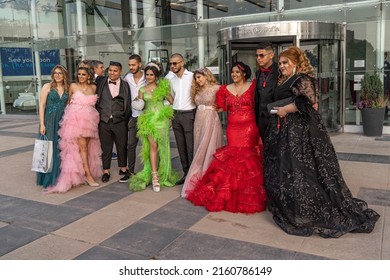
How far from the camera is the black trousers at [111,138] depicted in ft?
19.2

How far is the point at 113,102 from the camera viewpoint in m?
5.73

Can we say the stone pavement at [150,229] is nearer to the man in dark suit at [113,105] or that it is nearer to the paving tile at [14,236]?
the paving tile at [14,236]

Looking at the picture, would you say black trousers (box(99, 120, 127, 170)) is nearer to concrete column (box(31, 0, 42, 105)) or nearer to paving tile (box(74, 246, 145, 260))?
paving tile (box(74, 246, 145, 260))

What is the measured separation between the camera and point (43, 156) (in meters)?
5.52

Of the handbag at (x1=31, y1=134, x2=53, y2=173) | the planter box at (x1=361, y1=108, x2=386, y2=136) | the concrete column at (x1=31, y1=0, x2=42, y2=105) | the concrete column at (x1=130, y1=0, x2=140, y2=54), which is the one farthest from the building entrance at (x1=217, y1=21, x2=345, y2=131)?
the concrete column at (x1=31, y1=0, x2=42, y2=105)

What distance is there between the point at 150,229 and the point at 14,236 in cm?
138

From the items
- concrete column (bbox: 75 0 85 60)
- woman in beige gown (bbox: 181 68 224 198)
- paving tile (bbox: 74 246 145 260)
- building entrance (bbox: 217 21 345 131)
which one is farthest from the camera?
concrete column (bbox: 75 0 85 60)

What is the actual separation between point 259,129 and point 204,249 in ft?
5.87

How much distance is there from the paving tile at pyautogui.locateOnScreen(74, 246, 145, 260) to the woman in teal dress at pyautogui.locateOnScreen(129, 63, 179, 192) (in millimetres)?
1881

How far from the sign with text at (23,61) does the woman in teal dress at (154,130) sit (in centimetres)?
1085

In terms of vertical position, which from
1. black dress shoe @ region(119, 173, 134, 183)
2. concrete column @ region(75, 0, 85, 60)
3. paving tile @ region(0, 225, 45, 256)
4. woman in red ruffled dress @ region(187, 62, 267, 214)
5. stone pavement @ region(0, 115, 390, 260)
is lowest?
paving tile @ region(0, 225, 45, 256)

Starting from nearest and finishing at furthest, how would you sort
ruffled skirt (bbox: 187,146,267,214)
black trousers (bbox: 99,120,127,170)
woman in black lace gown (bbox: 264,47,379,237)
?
1. woman in black lace gown (bbox: 264,47,379,237)
2. ruffled skirt (bbox: 187,146,267,214)
3. black trousers (bbox: 99,120,127,170)

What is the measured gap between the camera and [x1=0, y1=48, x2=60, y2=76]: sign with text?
15.2m

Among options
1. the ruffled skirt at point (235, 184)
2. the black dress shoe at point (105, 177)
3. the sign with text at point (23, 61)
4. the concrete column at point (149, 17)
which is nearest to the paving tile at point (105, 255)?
the ruffled skirt at point (235, 184)
